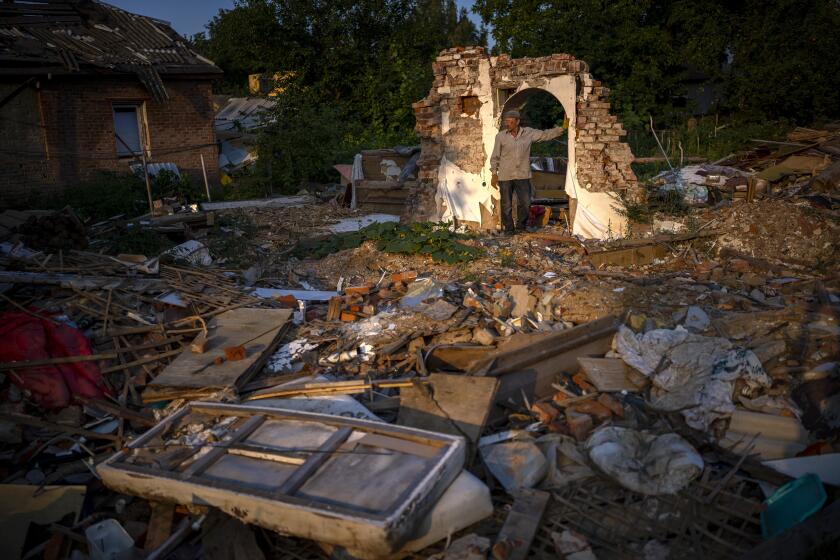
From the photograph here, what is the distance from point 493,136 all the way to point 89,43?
9.74 metres

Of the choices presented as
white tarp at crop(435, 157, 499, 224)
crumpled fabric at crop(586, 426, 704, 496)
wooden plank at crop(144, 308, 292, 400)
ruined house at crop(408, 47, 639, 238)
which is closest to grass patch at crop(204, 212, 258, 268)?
wooden plank at crop(144, 308, 292, 400)

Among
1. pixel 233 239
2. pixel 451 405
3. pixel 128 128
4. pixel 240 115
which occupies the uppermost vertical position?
pixel 240 115

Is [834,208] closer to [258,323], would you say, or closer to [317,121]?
[258,323]

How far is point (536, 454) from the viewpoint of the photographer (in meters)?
4.26

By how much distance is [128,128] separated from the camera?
48.9 feet

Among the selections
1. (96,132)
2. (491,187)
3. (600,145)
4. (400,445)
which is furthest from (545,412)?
(96,132)

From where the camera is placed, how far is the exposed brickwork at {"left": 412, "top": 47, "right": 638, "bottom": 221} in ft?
33.3

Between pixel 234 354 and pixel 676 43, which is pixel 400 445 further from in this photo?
pixel 676 43

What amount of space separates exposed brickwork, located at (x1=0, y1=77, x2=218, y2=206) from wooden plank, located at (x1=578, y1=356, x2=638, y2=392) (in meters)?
12.6

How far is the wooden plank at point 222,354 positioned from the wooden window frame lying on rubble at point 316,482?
89 cm

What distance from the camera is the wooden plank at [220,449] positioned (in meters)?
3.92

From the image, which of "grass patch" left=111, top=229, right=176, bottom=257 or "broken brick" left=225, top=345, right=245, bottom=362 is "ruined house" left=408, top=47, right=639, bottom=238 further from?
"broken brick" left=225, top=345, right=245, bottom=362

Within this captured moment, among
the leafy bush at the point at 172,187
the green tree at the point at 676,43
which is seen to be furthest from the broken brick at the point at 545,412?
the green tree at the point at 676,43

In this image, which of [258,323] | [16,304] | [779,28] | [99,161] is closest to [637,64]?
[779,28]
